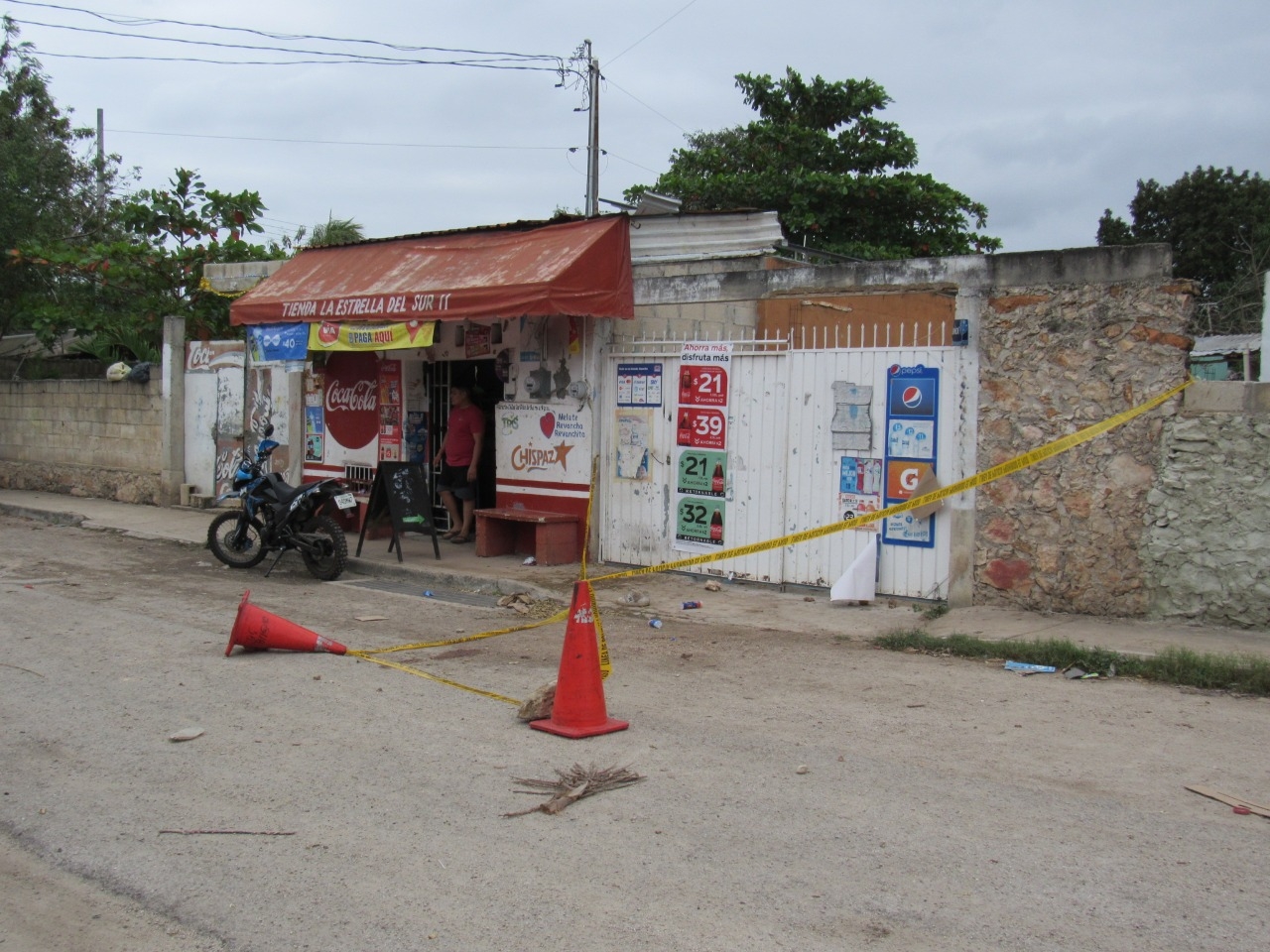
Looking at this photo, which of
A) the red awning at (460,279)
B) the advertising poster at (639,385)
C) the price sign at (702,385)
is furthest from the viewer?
the advertising poster at (639,385)

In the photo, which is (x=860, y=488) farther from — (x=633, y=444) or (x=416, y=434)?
(x=416, y=434)

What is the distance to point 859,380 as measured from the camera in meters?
10.2

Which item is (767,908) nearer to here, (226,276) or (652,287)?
(652,287)

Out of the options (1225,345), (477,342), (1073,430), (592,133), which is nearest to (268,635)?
(477,342)

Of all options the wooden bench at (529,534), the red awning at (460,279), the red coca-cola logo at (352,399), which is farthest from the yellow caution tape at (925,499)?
the red coca-cola logo at (352,399)

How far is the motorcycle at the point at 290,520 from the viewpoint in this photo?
38.4 ft

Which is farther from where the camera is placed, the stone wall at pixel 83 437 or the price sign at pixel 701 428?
the stone wall at pixel 83 437

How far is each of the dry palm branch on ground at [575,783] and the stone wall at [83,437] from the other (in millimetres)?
14822

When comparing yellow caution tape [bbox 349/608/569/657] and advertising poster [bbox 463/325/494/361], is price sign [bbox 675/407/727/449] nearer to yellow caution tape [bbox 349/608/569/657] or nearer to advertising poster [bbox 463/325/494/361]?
yellow caution tape [bbox 349/608/569/657]

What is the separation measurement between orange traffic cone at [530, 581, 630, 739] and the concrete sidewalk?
3.25m

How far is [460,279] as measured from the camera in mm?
12352

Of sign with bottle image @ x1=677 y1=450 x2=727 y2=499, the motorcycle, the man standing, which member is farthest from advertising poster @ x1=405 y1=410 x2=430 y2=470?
sign with bottle image @ x1=677 y1=450 x2=727 y2=499

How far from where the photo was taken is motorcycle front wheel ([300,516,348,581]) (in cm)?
1169

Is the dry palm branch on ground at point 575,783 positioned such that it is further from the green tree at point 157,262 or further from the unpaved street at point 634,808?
the green tree at point 157,262
